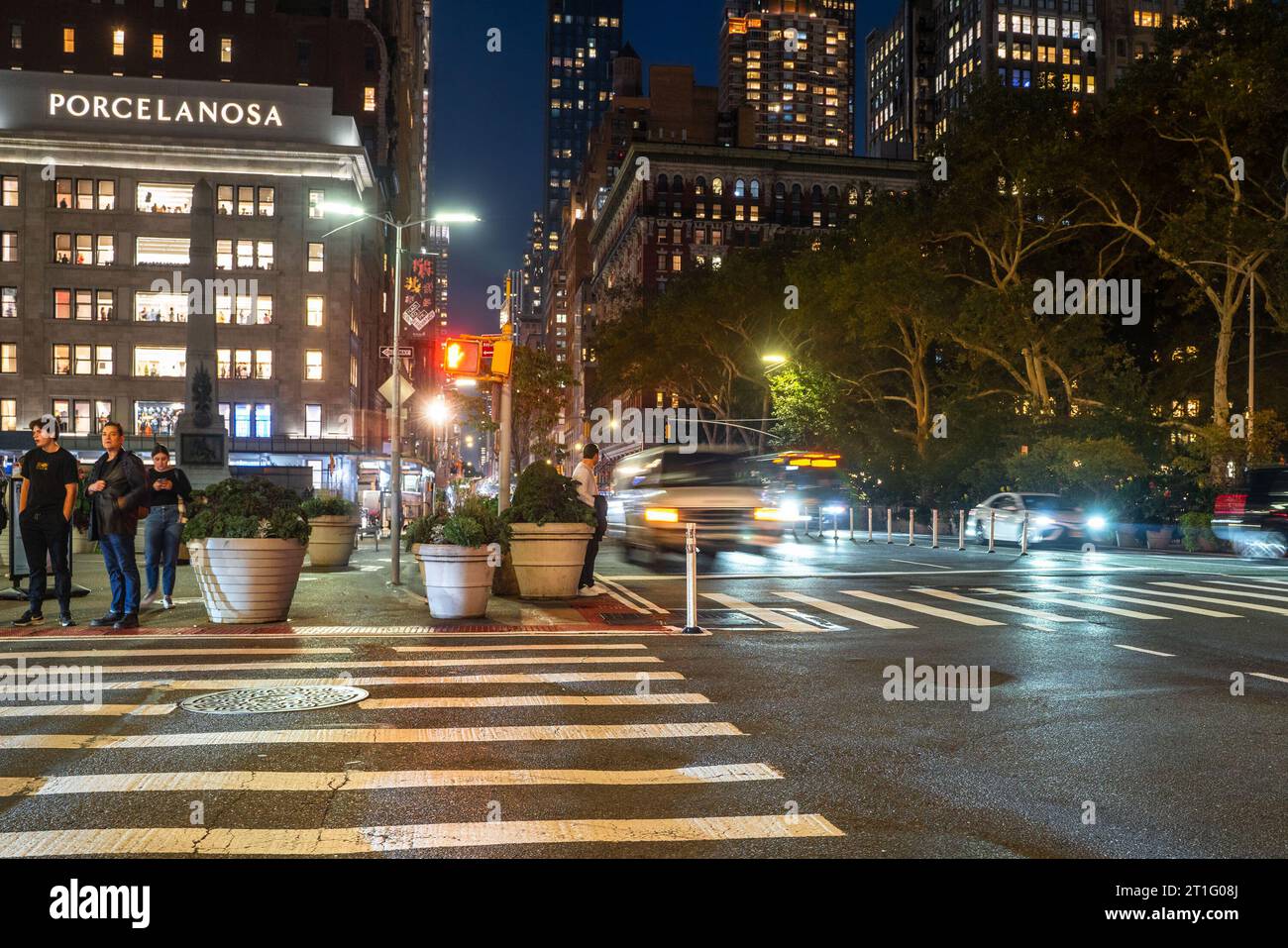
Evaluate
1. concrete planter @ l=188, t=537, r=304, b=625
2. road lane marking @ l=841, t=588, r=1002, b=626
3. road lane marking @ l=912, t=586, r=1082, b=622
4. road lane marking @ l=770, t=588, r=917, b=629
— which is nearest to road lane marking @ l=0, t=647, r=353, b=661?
concrete planter @ l=188, t=537, r=304, b=625

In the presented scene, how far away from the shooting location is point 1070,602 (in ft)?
54.5

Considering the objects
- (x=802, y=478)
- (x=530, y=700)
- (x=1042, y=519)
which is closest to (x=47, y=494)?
(x=530, y=700)

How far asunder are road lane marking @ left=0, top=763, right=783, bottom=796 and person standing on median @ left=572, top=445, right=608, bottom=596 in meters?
9.95

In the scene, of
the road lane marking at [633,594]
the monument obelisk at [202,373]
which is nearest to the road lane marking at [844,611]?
the road lane marking at [633,594]

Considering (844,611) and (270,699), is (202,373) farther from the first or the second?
(270,699)

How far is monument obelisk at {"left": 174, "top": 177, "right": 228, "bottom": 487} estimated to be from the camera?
116 ft

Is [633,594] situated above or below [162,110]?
below

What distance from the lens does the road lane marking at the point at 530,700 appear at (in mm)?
8594

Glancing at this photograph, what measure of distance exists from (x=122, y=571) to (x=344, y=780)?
25.8 ft

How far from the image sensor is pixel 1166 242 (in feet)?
128

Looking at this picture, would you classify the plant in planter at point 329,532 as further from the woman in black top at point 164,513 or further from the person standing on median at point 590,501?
the woman in black top at point 164,513

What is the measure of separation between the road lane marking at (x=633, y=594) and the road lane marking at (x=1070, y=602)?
5588mm

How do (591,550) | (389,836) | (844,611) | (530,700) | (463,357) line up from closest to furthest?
(389,836) < (530,700) < (844,611) < (591,550) < (463,357)
